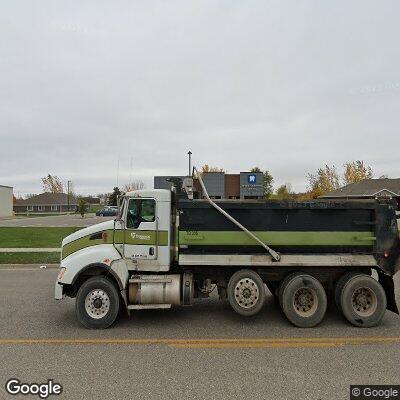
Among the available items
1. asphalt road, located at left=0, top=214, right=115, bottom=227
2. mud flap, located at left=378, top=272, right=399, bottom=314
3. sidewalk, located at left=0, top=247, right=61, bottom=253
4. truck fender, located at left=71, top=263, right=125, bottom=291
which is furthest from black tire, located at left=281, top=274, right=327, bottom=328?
asphalt road, located at left=0, top=214, right=115, bottom=227

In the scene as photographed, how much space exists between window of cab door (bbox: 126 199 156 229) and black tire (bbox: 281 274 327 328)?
2561 mm

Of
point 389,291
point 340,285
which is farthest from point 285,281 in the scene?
point 389,291

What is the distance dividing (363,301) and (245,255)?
6.87 feet

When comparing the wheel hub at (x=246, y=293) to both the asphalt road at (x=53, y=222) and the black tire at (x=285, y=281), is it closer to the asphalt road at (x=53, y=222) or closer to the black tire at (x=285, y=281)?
the black tire at (x=285, y=281)

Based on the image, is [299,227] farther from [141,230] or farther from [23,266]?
[23,266]

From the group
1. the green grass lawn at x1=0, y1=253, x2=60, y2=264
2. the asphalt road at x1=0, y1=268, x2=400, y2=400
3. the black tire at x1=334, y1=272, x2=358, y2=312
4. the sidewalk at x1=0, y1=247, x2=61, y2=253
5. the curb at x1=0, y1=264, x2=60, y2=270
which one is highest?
the black tire at x1=334, y1=272, x2=358, y2=312

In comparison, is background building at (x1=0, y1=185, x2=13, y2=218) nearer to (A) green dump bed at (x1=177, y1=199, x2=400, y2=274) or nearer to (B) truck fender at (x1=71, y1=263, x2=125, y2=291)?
(B) truck fender at (x1=71, y1=263, x2=125, y2=291)

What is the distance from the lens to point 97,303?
216 inches

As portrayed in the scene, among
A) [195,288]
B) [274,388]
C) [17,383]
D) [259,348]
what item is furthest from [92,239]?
[274,388]

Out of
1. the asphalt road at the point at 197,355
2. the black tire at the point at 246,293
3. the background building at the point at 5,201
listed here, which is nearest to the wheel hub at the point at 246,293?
the black tire at the point at 246,293

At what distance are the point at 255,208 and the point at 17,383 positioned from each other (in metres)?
3.98

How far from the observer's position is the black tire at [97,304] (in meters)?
5.40

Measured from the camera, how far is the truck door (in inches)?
226

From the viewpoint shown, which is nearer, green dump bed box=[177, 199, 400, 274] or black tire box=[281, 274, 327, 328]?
black tire box=[281, 274, 327, 328]
